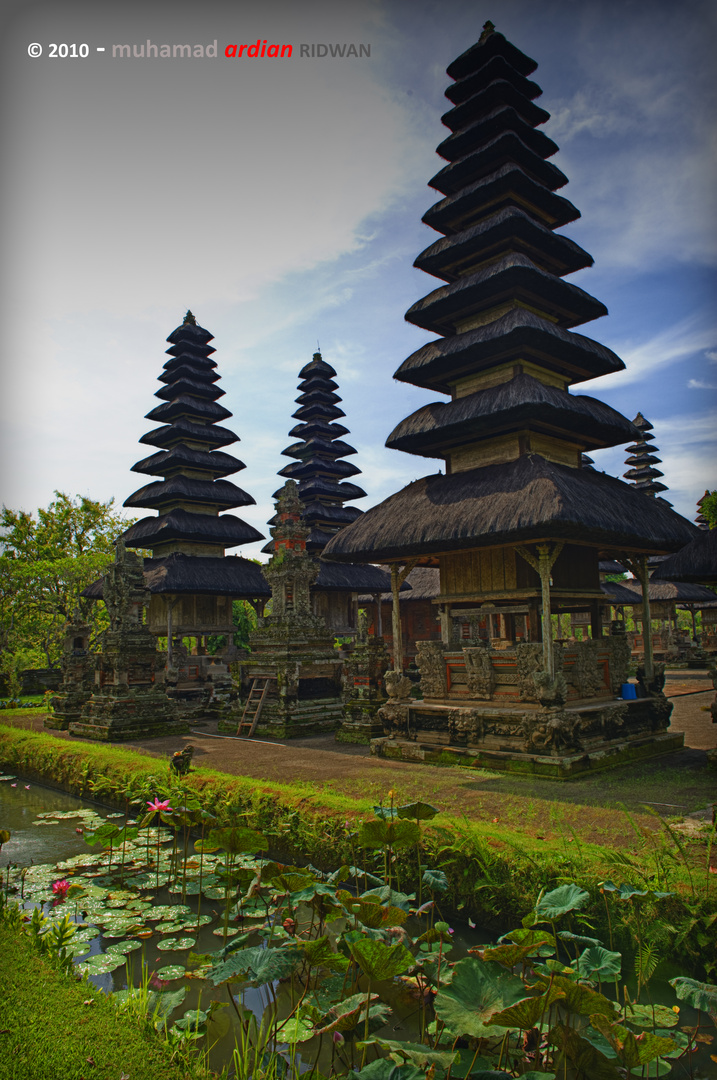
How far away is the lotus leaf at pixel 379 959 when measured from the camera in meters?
2.69

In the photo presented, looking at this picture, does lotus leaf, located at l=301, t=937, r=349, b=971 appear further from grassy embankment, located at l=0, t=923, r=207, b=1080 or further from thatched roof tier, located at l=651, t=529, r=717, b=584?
thatched roof tier, located at l=651, t=529, r=717, b=584

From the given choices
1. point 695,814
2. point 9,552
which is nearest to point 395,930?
point 695,814

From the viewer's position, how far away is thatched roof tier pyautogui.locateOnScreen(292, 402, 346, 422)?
101 feet

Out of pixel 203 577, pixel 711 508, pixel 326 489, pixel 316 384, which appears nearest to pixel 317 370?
pixel 316 384

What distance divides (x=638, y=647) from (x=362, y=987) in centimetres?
2952

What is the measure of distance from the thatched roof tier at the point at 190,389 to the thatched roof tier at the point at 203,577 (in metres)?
→ 7.27

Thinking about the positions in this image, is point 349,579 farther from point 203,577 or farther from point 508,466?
point 508,466

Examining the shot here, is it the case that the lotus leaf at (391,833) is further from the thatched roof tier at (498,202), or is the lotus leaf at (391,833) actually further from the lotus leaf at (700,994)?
the thatched roof tier at (498,202)

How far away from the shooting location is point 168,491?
24359mm

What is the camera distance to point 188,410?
2617 centimetres

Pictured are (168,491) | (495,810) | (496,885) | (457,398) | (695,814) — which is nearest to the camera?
(496,885)

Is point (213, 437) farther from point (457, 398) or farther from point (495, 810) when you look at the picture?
point (495, 810)

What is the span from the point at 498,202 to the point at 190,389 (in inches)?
681

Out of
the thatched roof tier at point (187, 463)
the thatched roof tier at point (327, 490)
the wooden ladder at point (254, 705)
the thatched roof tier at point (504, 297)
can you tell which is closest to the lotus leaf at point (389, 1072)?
the thatched roof tier at point (504, 297)
